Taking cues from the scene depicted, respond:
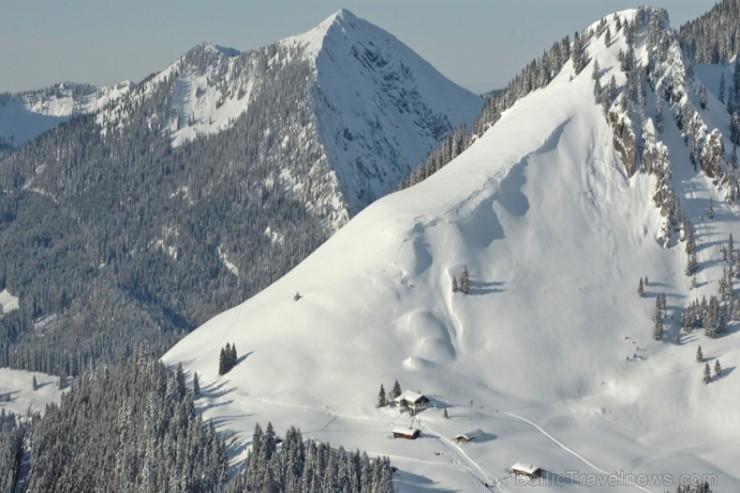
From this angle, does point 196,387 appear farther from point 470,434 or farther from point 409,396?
point 470,434

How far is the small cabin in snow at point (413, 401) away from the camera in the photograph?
135625 millimetres

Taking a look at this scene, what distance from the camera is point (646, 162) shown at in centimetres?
18300

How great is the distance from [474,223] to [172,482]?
272ft

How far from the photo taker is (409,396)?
13650 cm

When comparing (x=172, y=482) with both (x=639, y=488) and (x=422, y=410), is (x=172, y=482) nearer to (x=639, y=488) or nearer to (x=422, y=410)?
(x=422, y=410)

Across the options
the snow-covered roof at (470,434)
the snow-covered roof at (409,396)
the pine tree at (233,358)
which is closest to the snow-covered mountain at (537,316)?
the pine tree at (233,358)

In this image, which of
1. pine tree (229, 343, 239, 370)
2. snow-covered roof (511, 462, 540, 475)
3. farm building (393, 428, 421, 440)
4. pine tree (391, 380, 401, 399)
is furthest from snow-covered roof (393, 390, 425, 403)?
pine tree (229, 343, 239, 370)

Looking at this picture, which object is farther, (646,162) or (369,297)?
(646,162)

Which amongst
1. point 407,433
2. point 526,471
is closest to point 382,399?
point 407,433

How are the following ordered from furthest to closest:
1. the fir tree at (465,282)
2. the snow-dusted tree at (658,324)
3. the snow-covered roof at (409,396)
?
1. the fir tree at (465,282)
2. the snow-dusted tree at (658,324)
3. the snow-covered roof at (409,396)

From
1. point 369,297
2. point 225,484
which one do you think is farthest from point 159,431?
point 369,297

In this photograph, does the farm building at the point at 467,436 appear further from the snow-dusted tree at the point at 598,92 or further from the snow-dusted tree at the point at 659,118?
the snow-dusted tree at the point at 598,92

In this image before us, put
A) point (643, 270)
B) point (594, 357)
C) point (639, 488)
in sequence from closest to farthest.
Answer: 1. point (639, 488)
2. point (594, 357)
3. point (643, 270)

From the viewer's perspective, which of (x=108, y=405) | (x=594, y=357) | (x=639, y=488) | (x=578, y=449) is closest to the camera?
(x=639, y=488)
